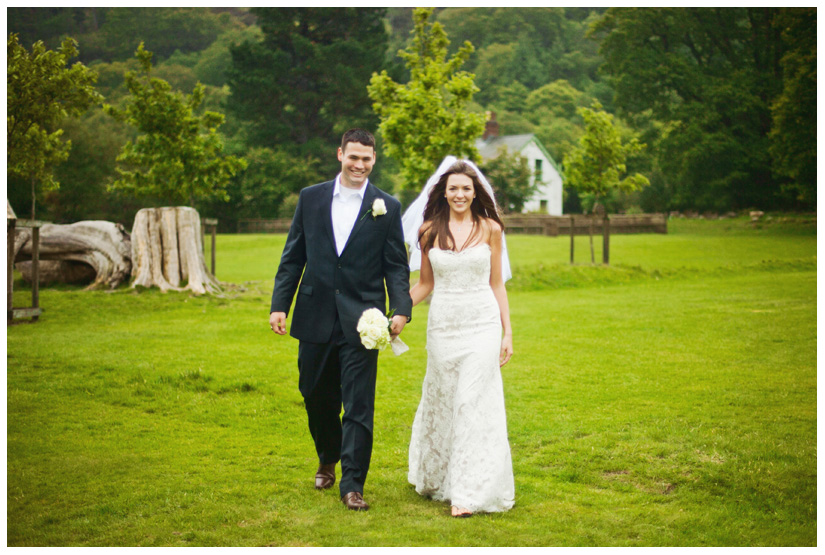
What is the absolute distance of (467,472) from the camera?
4789mm

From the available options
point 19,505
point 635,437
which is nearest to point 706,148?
point 635,437

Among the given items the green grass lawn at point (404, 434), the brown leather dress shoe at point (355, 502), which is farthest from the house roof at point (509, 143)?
the brown leather dress shoe at point (355, 502)

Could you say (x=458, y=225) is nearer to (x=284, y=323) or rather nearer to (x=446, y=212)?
(x=446, y=212)

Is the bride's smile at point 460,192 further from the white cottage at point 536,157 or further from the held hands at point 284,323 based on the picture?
the white cottage at point 536,157

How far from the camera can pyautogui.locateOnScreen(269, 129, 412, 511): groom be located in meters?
4.98

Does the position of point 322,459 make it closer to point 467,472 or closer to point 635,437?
point 467,472

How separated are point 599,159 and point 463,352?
18827 millimetres

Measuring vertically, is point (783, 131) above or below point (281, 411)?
above

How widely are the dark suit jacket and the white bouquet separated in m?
0.14

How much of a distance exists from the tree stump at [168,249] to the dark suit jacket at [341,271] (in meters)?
12.5

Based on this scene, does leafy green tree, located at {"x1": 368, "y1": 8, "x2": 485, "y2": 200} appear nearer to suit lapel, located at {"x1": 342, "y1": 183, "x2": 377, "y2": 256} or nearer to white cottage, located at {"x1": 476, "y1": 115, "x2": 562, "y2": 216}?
suit lapel, located at {"x1": 342, "y1": 183, "x2": 377, "y2": 256}

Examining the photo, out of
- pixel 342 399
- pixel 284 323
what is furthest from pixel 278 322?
pixel 342 399

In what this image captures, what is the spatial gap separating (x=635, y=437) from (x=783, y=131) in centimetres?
2838

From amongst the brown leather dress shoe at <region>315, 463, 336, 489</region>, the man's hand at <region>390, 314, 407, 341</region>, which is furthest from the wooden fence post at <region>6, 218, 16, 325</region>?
the man's hand at <region>390, 314, 407, 341</region>
